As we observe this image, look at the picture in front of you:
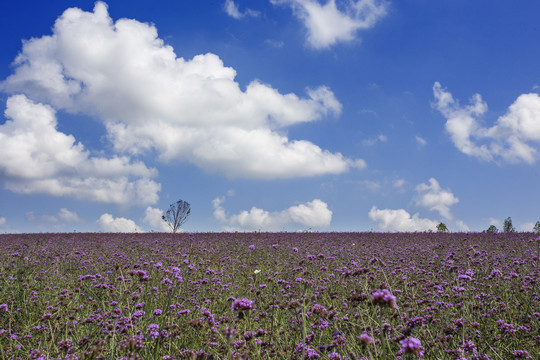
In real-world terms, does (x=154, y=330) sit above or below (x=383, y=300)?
below

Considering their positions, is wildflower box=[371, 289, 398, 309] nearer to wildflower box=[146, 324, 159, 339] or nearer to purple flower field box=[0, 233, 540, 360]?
purple flower field box=[0, 233, 540, 360]

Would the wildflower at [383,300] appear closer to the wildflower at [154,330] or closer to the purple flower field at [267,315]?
the purple flower field at [267,315]

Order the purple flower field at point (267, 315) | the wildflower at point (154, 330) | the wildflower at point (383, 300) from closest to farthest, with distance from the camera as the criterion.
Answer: the wildflower at point (383, 300) → the purple flower field at point (267, 315) → the wildflower at point (154, 330)

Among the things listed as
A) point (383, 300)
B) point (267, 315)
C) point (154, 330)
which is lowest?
point (267, 315)

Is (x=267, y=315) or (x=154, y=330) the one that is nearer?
(x=154, y=330)

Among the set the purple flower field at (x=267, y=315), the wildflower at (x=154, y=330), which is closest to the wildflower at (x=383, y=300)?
the purple flower field at (x=267, y=315)

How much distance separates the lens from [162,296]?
6227mm

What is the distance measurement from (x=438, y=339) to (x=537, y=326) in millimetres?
1979

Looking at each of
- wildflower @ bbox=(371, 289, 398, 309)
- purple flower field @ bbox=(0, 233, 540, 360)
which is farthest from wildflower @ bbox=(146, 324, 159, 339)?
wildflower @ bbox=(371, 289, 398, 309)

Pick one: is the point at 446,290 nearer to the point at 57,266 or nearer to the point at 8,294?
the point at 8,294

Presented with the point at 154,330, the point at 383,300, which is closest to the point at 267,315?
the point at 154,330

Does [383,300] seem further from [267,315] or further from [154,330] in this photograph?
[267,315]

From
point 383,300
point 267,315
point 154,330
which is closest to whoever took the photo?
point 383,300

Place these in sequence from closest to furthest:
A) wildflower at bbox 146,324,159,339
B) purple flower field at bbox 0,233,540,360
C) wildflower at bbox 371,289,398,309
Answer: wildflower at bbox 371,289,398,309 < purple flower field at bbox 0,233,540,360 < wildflower at bbox 146,324,159,339
